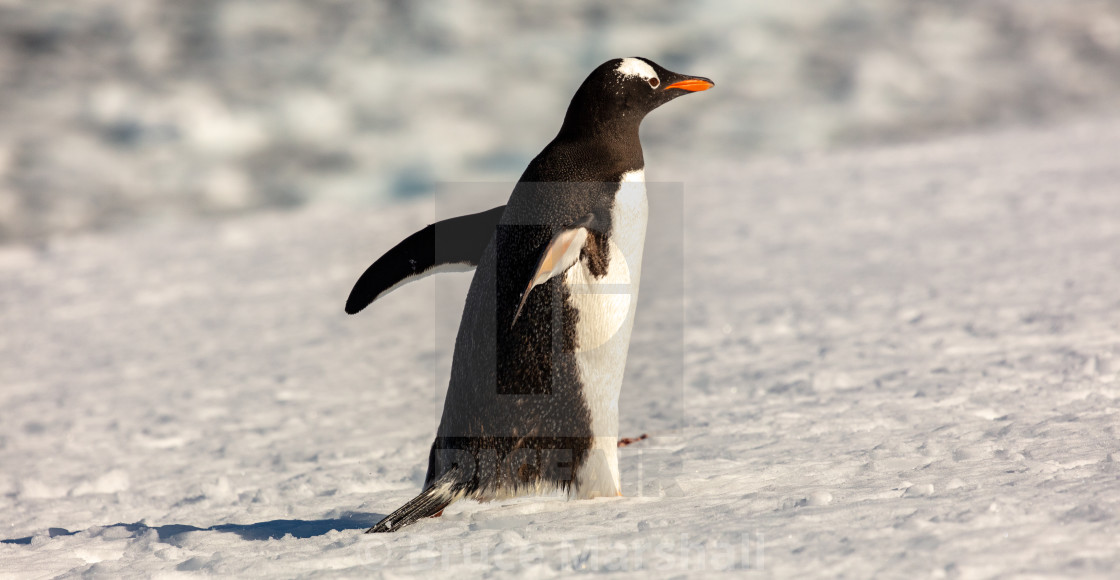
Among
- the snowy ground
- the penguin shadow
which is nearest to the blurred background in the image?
the snowy ground

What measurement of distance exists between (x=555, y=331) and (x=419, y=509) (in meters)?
0.51

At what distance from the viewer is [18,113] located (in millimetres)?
19047

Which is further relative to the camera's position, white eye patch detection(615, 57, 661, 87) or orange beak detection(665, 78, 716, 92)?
orange beak detection(665, 78, 716, 92)

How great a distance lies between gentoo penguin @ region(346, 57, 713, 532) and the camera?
2.17 m

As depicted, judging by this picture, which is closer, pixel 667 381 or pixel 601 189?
pixel 601 189

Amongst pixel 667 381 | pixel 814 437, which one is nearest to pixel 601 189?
pixel 814 437

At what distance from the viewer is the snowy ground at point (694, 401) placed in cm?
184

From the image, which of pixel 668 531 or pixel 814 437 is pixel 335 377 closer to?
pixel 814 437

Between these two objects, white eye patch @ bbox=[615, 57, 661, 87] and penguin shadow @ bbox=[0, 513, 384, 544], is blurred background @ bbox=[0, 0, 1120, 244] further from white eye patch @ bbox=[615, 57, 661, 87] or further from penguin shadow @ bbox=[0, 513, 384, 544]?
white eye patch @ bbox=[615, 57, 661, 87]

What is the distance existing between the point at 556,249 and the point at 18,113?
809 inches

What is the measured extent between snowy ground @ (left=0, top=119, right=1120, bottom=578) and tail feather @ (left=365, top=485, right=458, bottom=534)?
0.04 m

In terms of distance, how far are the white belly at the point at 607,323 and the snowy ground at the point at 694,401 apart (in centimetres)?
9

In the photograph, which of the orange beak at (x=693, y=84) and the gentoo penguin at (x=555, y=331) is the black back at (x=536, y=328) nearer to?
the gentoo penguin at (x=555, y=331)

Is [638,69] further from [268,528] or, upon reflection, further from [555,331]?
[268,528]
